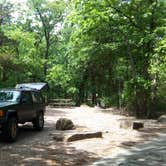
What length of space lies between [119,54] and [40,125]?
11.1 meters

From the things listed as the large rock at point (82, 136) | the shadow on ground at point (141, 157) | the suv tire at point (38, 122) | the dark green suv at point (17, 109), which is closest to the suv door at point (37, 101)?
the dark green suv at point (17, 109)

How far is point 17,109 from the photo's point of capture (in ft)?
41.6

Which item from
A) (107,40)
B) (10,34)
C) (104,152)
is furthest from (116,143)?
(10,34)

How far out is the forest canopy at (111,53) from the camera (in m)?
20.3

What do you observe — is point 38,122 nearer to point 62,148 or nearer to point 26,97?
point 26,97

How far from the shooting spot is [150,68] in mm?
21547

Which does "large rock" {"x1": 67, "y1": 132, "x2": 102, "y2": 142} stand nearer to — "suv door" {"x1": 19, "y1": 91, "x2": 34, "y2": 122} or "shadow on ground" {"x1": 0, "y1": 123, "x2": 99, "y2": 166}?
"shadow on ground" {"x1": 0, "y1": 123, "x2": 99, "y2": 166}

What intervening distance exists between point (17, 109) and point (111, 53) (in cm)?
1369

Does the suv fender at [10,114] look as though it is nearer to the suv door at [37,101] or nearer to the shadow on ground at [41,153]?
the shadow on ground at [41,153]

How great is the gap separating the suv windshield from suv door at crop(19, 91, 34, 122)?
0.23 metres

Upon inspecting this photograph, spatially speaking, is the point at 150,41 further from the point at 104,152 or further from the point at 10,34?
the point at 10,34

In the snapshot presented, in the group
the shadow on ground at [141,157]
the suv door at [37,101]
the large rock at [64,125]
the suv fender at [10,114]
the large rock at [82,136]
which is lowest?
the shadow on ground at [141,157]

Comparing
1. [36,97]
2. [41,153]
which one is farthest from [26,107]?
[41,153]

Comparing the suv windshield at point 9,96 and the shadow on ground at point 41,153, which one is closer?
the shadow on ground at point 41,153
